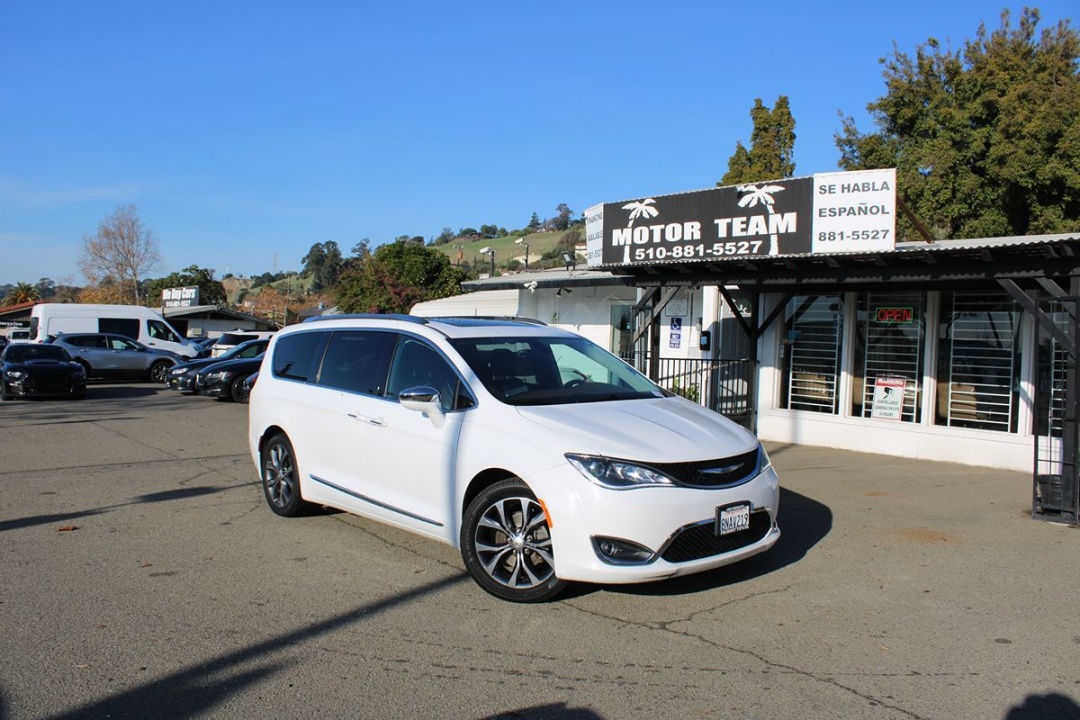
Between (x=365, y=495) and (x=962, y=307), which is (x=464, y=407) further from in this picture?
(x=962, y=307)

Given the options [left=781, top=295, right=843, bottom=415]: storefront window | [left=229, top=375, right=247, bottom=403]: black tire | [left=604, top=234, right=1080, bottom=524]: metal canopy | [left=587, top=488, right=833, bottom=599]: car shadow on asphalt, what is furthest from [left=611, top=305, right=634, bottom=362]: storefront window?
[left=587, top=488, right=833, bottom=599]: car shadow on asphalt

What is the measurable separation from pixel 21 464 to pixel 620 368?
7754 millimetres

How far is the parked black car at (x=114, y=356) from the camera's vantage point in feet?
78.8

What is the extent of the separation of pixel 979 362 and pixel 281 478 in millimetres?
8979

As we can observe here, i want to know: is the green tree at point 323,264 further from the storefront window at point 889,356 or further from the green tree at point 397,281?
the storefront window at point 889,356

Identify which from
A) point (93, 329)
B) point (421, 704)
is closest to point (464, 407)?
point (421, 704)

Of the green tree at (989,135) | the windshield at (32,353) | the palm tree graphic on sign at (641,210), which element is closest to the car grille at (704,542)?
the palm tree graphic on sign at (641,210)

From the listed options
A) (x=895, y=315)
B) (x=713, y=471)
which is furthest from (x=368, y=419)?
(x=895, y=315)

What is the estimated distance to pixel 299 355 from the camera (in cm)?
766

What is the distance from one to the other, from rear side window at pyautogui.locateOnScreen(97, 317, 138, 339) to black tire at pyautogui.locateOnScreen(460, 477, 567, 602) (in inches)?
1001

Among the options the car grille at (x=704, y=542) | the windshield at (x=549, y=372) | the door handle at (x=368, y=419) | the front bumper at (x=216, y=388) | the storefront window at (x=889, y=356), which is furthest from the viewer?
the front bumper at (x=216, y=388)

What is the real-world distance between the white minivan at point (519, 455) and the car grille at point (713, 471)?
1 centimetres

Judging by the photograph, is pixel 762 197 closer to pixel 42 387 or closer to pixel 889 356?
pixel 889 356

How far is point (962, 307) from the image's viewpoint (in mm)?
11328
